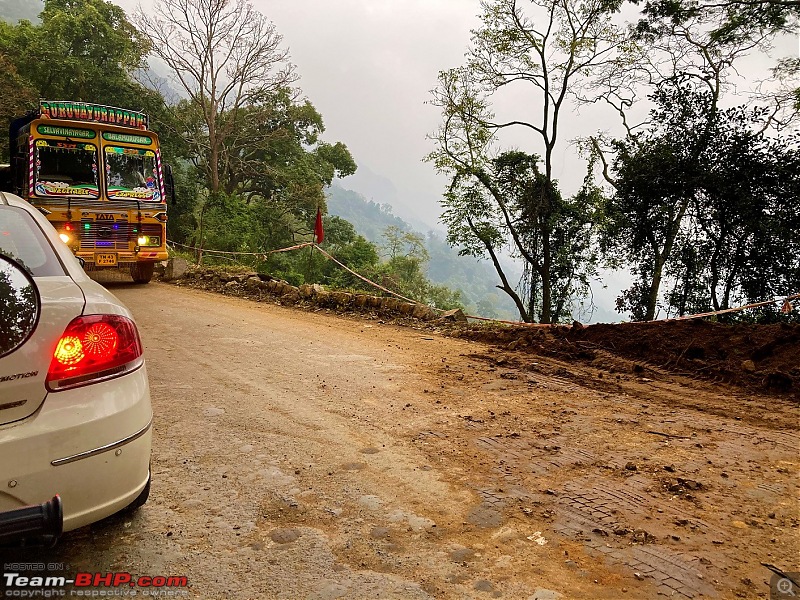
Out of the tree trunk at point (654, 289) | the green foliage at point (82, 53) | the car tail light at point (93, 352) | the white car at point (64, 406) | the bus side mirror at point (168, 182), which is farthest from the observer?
the green foliage at point (82, 53)

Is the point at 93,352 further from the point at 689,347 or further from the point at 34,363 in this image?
the point at 689,347

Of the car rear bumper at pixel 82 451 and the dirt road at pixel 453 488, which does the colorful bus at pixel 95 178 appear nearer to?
the dirt road at pixel 453 488

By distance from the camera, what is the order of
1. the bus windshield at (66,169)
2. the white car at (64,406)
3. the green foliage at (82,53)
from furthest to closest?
the green foliage at (82,53)
the bus windshield at (66,169)
the white car at (64,406)

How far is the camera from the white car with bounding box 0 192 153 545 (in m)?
1.86

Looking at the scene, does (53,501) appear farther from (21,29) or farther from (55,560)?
(21,29)

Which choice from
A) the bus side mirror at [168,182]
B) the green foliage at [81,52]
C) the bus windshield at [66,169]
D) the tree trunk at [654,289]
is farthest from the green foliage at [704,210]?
the green foliage at [81,52]

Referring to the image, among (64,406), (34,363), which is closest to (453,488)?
(64,406)

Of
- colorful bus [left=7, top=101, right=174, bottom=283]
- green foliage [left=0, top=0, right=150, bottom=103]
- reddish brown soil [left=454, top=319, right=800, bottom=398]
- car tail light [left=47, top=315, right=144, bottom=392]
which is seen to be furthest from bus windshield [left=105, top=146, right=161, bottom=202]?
green foliage [left=0, top=0, right=150, bottom=103]

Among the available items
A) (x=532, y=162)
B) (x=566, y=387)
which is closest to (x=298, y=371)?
(x=566, y=387)

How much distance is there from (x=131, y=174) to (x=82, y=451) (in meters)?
10.2

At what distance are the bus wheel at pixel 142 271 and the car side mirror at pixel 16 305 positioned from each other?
10.7 m

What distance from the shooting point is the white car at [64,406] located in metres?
1.86

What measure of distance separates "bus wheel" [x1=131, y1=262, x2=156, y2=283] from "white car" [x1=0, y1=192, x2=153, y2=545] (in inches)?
414

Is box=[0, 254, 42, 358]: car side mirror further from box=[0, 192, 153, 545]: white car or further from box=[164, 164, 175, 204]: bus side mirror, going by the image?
box=[164, 164, 175, 204]: bus side mirror
